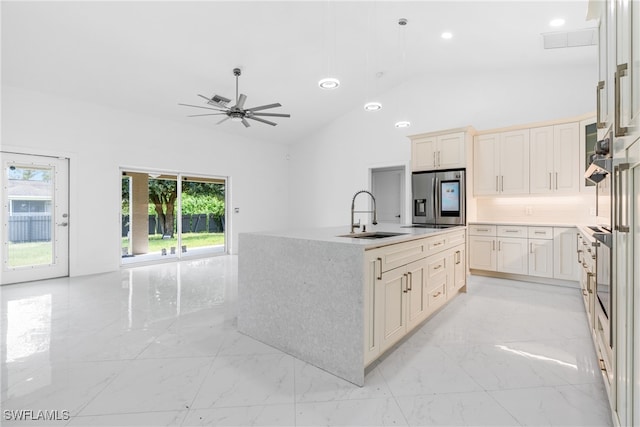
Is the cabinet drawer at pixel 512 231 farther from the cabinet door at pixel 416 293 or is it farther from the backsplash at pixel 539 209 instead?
the cabinet door at pixel 416 293

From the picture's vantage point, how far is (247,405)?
1.70 metres

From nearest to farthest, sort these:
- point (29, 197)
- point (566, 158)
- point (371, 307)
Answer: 1. point (371, 307)
2. point (566, 158)
3. point (29, 197)

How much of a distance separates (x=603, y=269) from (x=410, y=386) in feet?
4.31

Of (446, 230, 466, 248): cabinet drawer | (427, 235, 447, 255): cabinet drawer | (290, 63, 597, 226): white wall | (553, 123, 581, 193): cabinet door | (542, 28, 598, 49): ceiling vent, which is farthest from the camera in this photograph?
(290, 63, 597, 226): white wall

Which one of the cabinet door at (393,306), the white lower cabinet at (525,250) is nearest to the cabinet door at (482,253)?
the white lower cabinet at (525,250)

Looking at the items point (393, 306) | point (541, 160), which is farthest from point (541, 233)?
point (393, 306)

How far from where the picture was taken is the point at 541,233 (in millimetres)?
4281

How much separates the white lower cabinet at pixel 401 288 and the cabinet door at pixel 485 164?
Result: 81.0 inches

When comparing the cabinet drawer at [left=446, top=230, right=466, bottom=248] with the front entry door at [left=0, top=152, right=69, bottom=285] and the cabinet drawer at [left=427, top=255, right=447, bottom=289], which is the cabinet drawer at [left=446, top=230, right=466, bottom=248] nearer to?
the cabinet drawer at [left=427, top=255, right=447, bottom=289]

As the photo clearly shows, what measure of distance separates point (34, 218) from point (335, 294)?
17.2 feet

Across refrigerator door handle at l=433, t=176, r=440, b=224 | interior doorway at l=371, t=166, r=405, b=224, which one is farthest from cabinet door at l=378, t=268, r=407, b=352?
interior doorway at l=371, t=166, r=405, b=224

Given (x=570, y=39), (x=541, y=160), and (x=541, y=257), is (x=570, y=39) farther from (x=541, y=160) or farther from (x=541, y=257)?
(x=541, y=257)

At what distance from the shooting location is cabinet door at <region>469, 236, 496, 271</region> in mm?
4660

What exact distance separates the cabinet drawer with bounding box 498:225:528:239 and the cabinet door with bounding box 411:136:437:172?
1383mm
